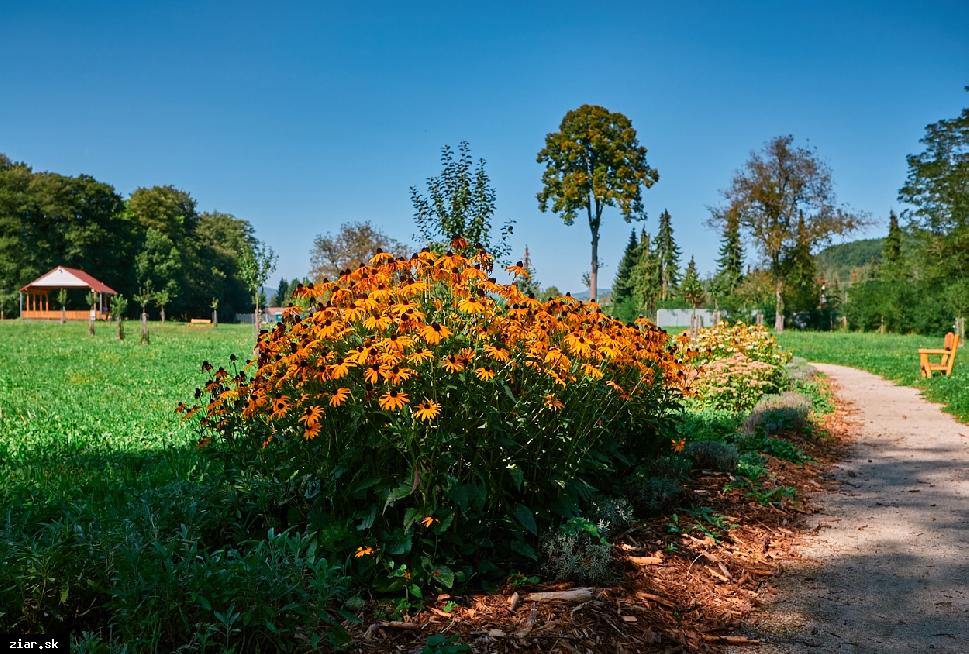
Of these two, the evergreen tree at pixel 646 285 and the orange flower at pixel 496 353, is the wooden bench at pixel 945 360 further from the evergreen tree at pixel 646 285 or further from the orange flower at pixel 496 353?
the evergreen tree at pixel 646 285

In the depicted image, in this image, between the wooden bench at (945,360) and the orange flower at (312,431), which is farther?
the wooden bench at (945,360)

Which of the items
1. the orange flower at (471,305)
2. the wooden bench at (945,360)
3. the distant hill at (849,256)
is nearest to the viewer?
the orange flower at (471,305)

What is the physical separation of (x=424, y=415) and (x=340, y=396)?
1.25 feet

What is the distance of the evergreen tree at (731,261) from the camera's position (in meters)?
37.8

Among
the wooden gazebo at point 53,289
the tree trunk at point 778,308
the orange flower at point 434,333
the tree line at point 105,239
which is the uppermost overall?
the tree line at point 105,239

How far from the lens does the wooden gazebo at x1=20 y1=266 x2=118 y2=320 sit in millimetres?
41469

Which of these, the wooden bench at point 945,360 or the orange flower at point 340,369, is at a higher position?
the orange flower at point 340,369

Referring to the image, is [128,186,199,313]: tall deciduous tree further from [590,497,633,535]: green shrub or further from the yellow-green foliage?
[590,497,633,535]: green shrub

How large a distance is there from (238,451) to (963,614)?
350cm

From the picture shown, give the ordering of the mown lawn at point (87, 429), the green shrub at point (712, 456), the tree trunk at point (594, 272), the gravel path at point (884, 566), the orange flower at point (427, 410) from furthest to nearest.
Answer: the tree trunk at point (594, 272), the green shrub at point (712, 456), the mown lawn at point (87, 429), the gravel path at point (884, 566), the orange flower at point (427, 410)

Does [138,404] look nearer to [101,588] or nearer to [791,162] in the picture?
[101,588]

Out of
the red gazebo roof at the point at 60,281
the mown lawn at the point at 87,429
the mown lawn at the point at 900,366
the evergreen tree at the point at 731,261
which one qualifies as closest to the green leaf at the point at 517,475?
the mown lawn at the point at 87,429

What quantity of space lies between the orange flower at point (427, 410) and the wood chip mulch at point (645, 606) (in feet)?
2.77

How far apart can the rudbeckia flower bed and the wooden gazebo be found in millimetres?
43312
